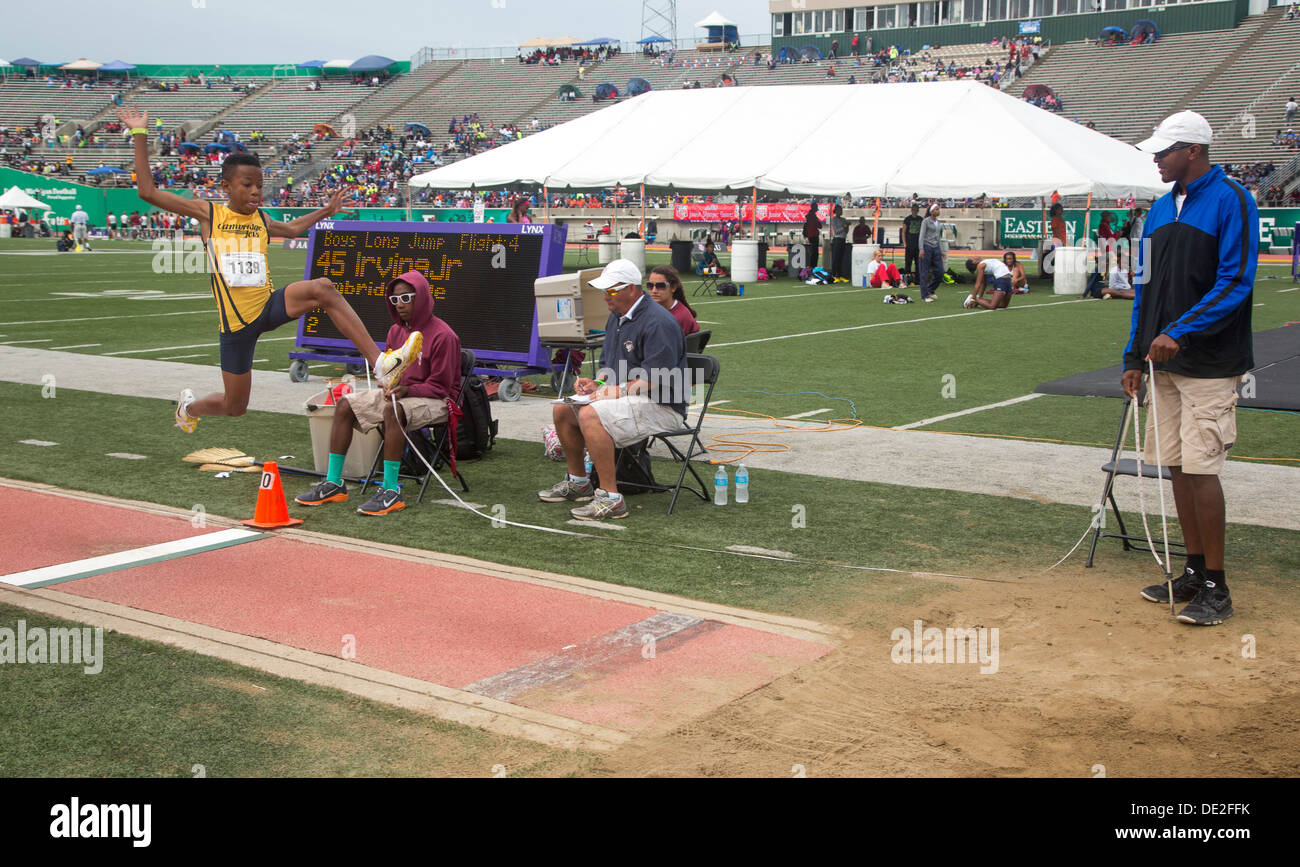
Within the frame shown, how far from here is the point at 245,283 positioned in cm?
783

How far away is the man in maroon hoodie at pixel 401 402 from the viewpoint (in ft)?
25.9

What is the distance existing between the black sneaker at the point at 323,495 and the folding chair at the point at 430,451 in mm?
227

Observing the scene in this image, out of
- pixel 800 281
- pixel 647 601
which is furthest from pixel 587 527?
pixel 800 281

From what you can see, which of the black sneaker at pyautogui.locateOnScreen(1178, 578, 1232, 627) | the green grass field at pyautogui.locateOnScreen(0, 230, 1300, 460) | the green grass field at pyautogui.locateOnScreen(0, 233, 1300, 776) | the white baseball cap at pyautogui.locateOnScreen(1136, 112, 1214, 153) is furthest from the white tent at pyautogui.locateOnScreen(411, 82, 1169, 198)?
the black sneaker at pyautogui.locateOnScreen(1178, 578, 1232, 627)

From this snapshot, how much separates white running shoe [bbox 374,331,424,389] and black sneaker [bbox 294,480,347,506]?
0.83 meters

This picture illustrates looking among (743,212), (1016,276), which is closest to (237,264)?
(1016,276)

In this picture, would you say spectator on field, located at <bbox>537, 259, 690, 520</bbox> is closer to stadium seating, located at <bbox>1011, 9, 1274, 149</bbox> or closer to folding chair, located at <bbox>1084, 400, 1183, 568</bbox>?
folding chair, located at <bbox>1084, 400, 1183, 568</bbox>

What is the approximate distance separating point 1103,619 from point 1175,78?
56.1 m

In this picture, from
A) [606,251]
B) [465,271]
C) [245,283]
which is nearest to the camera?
[245,283]

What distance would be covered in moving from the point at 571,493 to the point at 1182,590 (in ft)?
12.6

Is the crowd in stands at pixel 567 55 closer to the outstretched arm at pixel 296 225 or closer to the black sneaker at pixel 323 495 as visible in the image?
the outstretched arm at pixel 296 225
